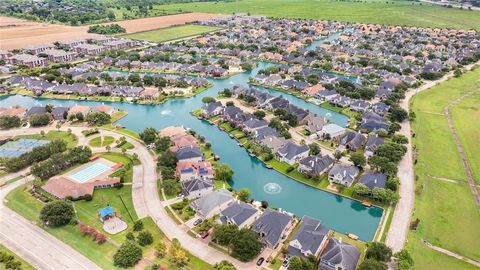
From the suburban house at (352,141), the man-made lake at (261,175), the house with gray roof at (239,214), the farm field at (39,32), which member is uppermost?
the farm field at (39,32)

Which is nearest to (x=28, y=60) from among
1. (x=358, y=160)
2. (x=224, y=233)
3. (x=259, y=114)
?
(x=259, y=114)

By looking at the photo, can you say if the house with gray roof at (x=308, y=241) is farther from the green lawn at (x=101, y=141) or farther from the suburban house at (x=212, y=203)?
the green lawn at (x=101, y=141)

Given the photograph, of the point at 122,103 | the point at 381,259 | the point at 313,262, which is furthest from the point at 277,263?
the point at 122,103

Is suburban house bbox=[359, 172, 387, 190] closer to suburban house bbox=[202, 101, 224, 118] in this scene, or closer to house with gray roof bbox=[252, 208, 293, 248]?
house with gray roof bbox=[252, 208, 293, 248]

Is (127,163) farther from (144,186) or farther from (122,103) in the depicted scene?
(122,103)

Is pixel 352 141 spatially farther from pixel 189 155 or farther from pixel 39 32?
pixel 39 32

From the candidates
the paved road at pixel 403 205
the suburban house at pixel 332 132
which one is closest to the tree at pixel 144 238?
the paved road at pixel 403 205

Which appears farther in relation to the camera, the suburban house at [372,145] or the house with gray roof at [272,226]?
the suburban house at [372,145]
